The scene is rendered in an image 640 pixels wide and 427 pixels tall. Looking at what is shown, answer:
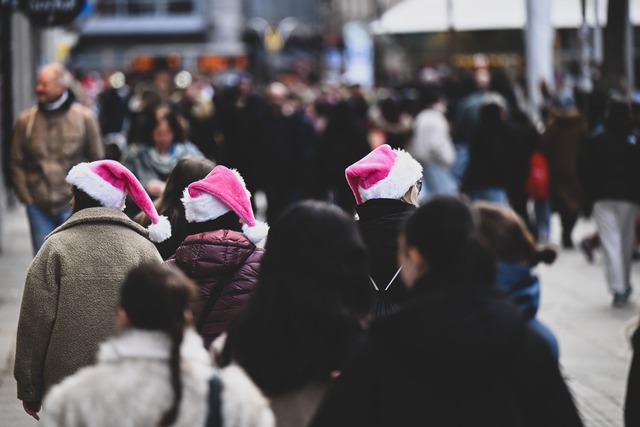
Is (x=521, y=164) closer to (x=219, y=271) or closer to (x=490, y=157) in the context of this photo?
(x=490, y=157)

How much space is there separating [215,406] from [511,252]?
3.58ft

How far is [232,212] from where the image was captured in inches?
234

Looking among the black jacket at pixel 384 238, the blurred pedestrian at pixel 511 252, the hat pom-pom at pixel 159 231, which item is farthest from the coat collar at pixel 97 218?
the blurred pedestrian at pixel 511 252

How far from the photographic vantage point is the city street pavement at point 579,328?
27.8 ft

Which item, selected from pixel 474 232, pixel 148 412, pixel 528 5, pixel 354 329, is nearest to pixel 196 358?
pixel 148 412

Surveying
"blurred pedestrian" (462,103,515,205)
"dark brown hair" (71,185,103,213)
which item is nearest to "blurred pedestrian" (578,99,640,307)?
"blurred pedestrian" (462,103,515,205)

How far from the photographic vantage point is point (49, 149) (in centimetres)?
1074

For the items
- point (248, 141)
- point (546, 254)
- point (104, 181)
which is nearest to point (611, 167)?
point (248, 141)

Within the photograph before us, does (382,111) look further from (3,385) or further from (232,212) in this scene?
(232,212)

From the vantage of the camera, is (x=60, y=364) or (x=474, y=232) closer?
(x=474, y=232)

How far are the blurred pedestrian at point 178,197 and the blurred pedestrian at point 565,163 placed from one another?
1033 centimetres

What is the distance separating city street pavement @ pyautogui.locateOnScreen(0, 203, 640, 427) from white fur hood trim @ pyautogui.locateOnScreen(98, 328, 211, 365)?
62.5 inches

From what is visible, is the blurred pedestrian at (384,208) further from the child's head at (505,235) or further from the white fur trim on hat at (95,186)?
the child's head at (505,235)

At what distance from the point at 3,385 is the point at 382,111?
9.42 m
